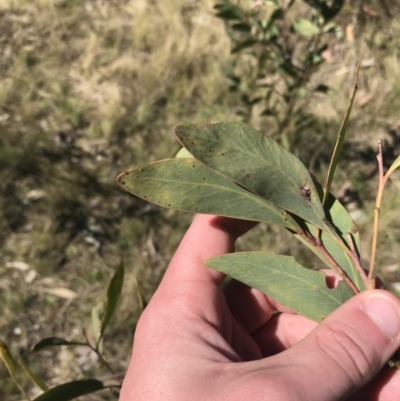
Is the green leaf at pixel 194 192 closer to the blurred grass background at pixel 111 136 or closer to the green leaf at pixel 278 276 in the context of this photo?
the green leaf at pixel 278 276

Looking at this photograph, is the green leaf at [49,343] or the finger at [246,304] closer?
the green leaf at [49,343]

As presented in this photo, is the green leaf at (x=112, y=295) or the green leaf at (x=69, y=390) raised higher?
the green leaf at (x=112, y=295)

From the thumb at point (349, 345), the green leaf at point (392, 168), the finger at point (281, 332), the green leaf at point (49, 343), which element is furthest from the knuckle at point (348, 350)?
the green leaf at point (49, 343)

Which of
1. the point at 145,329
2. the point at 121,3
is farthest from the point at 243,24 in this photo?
the point at 121,3

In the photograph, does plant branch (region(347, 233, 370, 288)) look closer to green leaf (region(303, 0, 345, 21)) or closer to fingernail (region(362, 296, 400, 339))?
fingernail (region(362, 296, 400, 339))

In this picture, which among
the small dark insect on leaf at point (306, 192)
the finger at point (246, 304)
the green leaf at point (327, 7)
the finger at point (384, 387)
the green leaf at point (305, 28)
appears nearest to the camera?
the small dark insect on leaf at point (306, 192)

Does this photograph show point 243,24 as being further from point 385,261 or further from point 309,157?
point 385,261

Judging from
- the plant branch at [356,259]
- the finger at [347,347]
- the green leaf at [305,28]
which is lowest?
the finger at [347,347]

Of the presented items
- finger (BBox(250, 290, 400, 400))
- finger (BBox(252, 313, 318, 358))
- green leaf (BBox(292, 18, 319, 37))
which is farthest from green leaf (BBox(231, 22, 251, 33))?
finger (BBox(250, 290, 400, 400))
